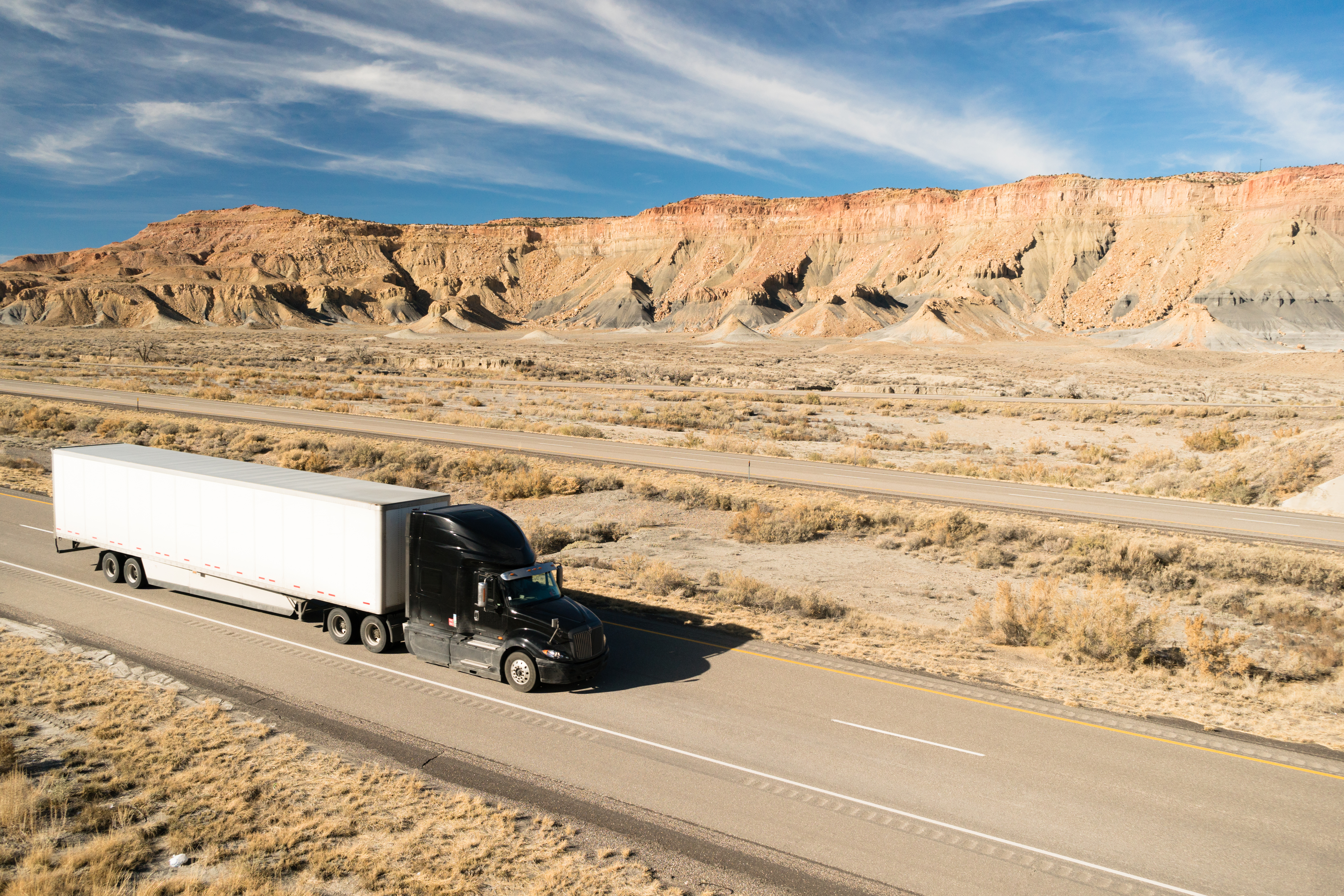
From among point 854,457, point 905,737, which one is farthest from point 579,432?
point 905,737

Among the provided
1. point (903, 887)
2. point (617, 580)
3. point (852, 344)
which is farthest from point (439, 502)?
point (852, 344)

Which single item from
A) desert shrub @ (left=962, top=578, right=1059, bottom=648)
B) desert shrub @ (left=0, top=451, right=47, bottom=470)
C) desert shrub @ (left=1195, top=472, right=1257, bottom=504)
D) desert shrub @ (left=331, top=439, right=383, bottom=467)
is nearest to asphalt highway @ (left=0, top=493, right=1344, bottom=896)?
desert shrub @ (left=962, top=578, right=1059, bottom=648)

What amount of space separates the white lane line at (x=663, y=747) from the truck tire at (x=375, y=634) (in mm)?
308

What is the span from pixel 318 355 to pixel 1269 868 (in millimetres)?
99236

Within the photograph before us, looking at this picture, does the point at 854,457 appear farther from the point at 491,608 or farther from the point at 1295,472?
the point at 491,608

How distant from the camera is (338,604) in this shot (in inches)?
470

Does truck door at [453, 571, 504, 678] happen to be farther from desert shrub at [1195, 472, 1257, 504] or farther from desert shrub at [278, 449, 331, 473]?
desert shrub at [1195, 472, 1257, 504]

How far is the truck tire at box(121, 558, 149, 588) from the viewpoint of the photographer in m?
14.6

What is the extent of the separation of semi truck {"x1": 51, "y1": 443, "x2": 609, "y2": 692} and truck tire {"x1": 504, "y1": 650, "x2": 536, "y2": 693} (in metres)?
0.02

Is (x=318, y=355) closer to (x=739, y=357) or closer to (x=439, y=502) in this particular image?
(x=739, y=357)

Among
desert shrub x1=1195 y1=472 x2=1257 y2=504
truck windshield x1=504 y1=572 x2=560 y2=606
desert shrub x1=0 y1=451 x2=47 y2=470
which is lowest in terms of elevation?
desert shrub x1=1195 y1=472 x2=1257 y2=504

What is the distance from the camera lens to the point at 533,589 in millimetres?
11305

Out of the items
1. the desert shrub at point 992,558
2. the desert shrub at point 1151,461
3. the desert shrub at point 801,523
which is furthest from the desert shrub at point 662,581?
the desert shrub at point 1151,461

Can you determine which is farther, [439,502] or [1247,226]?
[1247,226]
